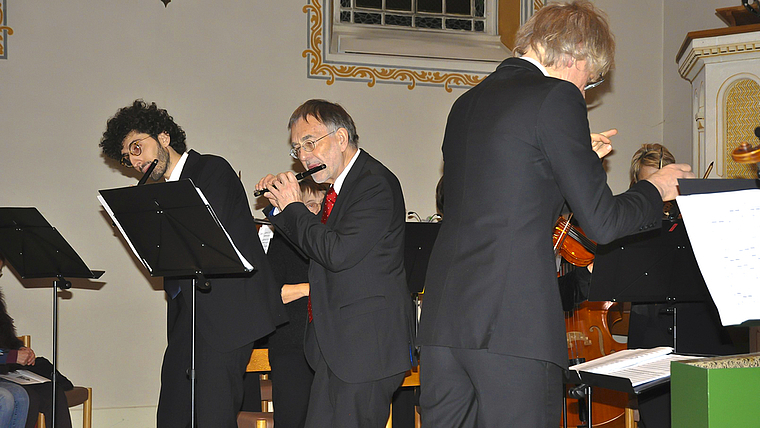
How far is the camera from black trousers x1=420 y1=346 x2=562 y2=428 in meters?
1.62

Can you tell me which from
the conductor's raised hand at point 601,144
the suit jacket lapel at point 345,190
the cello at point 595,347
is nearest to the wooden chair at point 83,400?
the suit jacket lapel at point 345,190

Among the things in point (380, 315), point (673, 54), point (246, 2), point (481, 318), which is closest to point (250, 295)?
point (380, 315)

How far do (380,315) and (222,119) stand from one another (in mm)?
3398

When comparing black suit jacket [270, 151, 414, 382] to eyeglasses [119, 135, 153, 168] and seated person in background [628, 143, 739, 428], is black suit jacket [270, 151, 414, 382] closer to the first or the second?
eyeglasses [119, 135, 153, 168]

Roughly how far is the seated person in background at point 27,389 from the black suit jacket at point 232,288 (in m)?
1.57

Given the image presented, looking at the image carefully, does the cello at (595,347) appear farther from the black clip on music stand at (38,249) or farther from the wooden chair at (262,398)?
the black clip on music stand at (38,249)

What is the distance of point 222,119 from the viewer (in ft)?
17.8

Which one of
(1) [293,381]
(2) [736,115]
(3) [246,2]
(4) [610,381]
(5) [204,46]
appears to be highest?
(3) [246,2]

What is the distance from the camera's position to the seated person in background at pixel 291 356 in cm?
344

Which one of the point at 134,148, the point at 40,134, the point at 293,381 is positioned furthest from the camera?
the point at 40,134

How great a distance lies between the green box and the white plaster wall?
13.4 ft

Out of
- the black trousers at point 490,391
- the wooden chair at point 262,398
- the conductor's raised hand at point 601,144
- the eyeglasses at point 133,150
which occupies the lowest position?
the wooden chair at point 262,398

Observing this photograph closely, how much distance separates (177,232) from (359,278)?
2.64 feet

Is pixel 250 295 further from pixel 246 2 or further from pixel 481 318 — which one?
pixel 246 2
